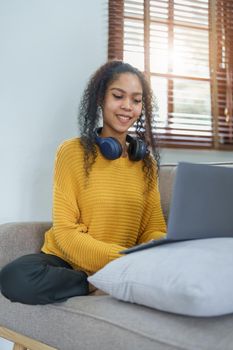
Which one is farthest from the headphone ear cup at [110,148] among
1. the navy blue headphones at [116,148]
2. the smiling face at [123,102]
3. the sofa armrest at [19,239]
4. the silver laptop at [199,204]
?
the silver laptop at [199,204]

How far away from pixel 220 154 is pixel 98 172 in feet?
2.64

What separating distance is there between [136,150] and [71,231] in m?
0.34

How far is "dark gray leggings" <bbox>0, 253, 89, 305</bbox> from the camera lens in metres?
1.06

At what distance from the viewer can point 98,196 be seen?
133 centimetres

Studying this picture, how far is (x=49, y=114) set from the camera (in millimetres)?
1754

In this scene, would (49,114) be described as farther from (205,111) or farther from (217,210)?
(217,210)

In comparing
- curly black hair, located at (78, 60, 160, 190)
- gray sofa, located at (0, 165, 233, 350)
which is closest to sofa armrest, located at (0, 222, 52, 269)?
gray sofa, located at (0, 165, 233, 350)

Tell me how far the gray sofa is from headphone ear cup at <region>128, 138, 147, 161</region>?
1.43 ft

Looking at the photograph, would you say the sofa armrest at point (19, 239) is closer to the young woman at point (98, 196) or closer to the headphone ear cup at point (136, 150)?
the young woman at point (98, 196)

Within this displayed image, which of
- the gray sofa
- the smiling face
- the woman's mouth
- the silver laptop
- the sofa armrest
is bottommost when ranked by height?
the gray sofa

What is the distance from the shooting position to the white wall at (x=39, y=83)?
169 centimetres

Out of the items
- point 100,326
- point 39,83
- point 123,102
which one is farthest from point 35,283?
point 39,83

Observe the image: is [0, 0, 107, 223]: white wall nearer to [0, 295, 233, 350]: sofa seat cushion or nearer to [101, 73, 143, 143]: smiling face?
[101, 73, 143, 143]: smiling face

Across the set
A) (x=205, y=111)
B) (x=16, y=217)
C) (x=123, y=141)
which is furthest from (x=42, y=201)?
(x=205, y=111)
